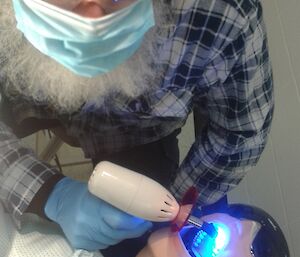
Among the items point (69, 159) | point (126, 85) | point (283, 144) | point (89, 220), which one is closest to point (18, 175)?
point (89, 220)

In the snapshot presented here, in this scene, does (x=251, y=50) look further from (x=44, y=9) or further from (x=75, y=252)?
(x=75, y=252)

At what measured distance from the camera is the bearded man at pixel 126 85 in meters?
0.60

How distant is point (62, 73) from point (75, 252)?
28cm

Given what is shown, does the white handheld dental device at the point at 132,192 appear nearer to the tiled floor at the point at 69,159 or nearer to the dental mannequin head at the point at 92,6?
the dental mannequin head at the point at 92,6

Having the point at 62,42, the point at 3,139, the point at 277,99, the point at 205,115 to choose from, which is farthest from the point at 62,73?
the point at 277,99

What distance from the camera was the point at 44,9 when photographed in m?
0.58

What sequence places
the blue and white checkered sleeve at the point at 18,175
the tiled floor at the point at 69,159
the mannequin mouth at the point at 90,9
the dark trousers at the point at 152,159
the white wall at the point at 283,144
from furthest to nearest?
the tiled floor at the point at 69,159
the white wall at the point at 283,144
the dark trousers at the point at 152,159
the blue and white checkered sleeve at the point at 18,175
the mannequin mouth at the point at 90,9

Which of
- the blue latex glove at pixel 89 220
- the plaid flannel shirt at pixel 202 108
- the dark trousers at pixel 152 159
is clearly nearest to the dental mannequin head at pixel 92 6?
the plaid flannel shirt at pixel 202 108

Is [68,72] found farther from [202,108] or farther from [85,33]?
[202,108]

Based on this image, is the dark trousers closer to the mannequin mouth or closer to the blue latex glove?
the blue latex glove

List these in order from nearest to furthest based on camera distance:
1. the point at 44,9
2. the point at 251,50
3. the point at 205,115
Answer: the point at 44,9 < the point at 251,50 < the point at 205,115

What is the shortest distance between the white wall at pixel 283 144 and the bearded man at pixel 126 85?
1.08 feet

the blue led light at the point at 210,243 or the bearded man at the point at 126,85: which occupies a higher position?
the bearded man at the point at 126,85

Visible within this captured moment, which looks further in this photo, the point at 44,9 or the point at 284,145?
the point at 284,145
